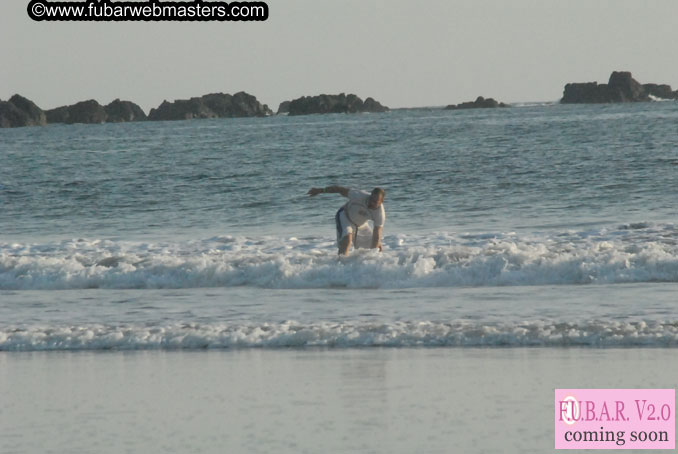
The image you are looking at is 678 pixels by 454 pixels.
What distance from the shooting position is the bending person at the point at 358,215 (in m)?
14.9

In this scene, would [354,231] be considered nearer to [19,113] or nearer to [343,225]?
[343,225]

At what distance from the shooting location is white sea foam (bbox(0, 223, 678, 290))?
14.7 metres

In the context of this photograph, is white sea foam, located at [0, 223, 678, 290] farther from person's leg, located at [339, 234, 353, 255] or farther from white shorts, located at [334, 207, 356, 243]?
white shorts, located at [334, 207, 356, 243]

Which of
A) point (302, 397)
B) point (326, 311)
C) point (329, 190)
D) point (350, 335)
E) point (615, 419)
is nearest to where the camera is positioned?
point (615, 419)

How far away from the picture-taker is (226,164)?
135 ft

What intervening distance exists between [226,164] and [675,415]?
1367 inches

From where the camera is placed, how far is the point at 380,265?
49.8 feet

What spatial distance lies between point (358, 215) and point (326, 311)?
133 inches

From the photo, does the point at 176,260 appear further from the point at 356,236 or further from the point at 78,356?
the point at 78,356

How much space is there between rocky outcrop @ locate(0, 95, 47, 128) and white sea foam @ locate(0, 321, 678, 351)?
128m

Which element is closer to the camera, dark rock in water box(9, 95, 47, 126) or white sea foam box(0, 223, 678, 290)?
white sea foam box(0, 223, 678, 290)

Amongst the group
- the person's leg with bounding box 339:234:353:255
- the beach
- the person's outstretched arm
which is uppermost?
→ the person's outstretched arm

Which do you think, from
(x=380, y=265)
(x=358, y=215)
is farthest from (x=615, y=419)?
(x=358, y=215)

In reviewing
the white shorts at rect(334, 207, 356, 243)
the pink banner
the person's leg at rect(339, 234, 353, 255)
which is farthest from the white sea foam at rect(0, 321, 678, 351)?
the person's leg at rect(339, 234, 353, 255)
